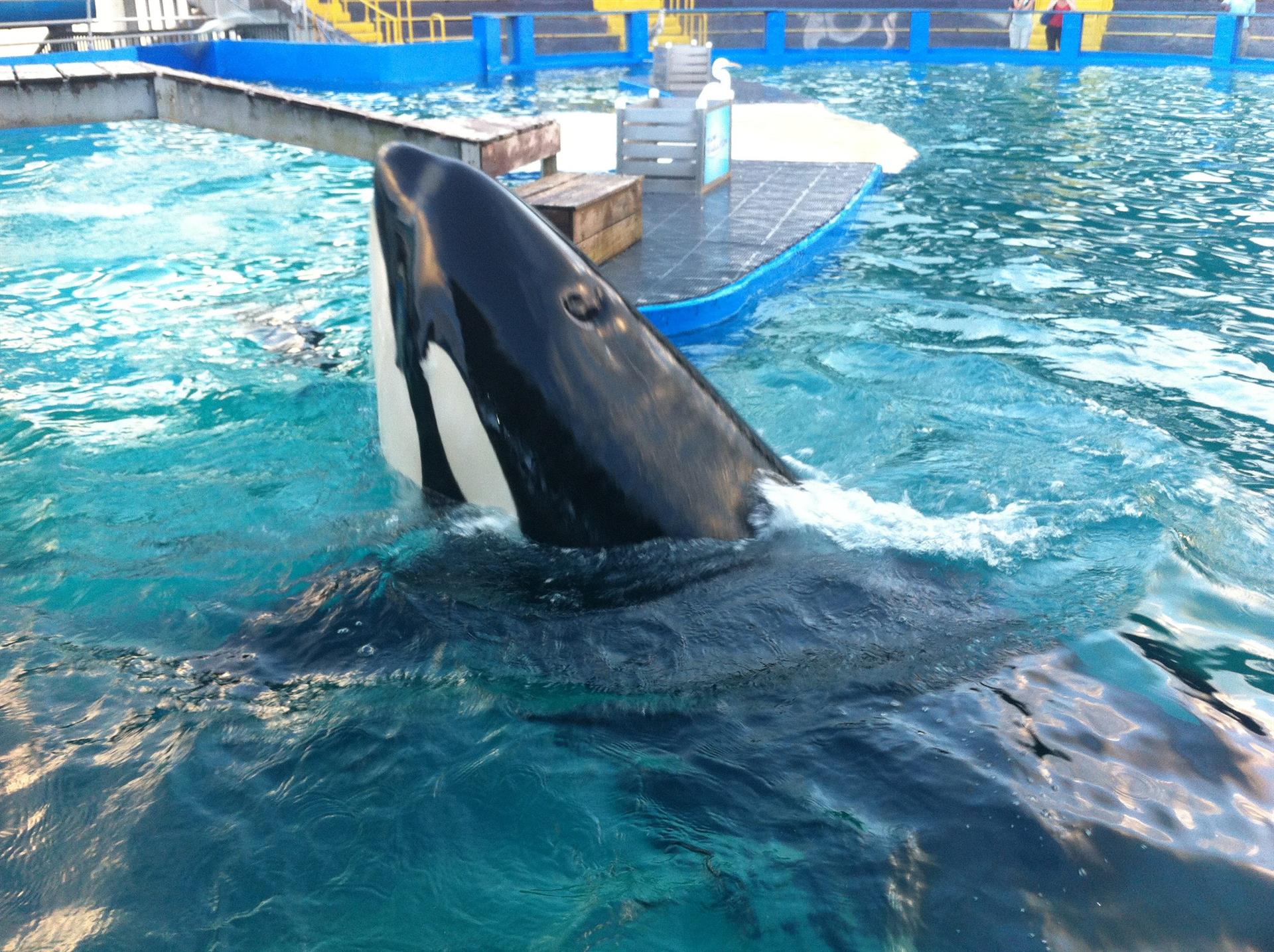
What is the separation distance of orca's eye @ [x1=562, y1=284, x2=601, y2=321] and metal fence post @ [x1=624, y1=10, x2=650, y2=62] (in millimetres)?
28902

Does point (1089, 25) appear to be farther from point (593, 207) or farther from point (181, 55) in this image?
point (593, 207)

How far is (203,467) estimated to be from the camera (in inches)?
206

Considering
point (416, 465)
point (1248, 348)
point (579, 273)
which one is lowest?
A: point (1248, 348)

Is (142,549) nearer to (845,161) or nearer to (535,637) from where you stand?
(535,637)

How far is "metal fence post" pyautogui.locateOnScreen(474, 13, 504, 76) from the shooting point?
2552 centimetres

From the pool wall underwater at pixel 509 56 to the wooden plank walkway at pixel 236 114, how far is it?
37.5 feet

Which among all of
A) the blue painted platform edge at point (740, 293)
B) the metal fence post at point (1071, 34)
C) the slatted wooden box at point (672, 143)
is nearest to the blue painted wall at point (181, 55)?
the slatted wooden box at point (672, 143)

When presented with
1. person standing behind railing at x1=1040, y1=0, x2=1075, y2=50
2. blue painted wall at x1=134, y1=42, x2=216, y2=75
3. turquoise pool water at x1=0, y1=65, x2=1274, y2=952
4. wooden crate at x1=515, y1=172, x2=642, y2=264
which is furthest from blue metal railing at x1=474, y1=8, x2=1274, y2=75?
turquoise pool water at x1=0, y1=65, x2=1274, y2=952

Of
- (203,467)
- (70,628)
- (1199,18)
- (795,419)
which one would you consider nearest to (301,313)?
(203,467)

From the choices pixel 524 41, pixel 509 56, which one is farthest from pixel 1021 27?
pixel 509 56

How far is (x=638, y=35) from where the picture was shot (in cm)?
3033

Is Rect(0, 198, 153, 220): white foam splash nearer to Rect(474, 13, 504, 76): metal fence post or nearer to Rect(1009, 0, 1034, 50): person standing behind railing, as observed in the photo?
Rect(474, 13, 504, 76): metal fence post

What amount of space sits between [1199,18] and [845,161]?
19.3m

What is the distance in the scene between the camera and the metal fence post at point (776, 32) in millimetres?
30469
